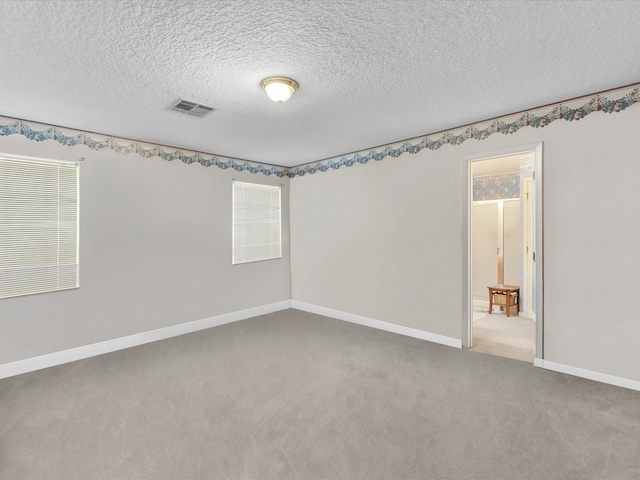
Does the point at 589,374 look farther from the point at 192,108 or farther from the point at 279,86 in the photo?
the point at 192,108

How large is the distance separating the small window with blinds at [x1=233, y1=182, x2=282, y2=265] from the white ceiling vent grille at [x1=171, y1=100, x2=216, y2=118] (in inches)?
74.5

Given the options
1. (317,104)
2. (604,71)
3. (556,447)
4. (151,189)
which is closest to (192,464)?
(556,447)

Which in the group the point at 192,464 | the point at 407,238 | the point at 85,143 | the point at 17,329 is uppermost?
the point at 85,143

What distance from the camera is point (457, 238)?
12.2 feet

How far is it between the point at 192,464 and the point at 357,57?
8.84 feet

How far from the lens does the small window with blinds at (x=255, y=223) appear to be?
4.99 m

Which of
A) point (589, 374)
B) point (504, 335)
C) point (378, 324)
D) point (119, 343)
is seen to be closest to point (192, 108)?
point (119, 343)

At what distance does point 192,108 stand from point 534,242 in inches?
136

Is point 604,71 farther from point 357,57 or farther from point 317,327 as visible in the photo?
point 317,327

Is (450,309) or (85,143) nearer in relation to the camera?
(85,143)

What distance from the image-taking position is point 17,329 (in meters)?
3.16

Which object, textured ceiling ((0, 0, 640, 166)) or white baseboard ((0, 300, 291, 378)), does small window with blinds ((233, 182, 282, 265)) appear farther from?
textured ceiling ((0, 0, 640, 166))

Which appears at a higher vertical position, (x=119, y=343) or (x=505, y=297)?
(x=505, y=297)

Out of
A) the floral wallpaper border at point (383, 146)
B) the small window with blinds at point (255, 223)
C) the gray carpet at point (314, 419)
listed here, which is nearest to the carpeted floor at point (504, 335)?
the gray carpet at point (314, 419)
